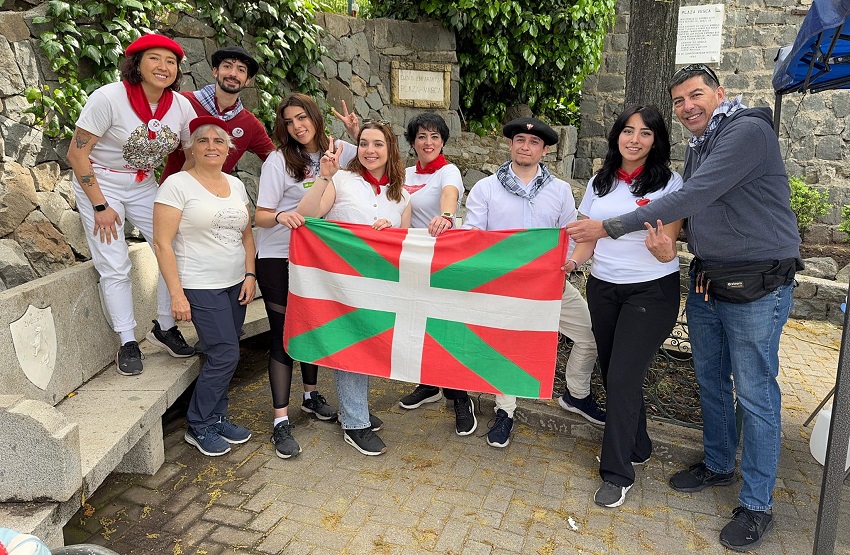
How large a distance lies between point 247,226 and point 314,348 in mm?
801

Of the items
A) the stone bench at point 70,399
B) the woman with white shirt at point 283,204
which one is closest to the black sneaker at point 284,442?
the woman with white shirt at point 283,204

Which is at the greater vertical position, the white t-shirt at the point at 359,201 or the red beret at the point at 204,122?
the red beret at the point at 204,122

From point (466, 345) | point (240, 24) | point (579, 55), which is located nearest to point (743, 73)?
point (579, 55)

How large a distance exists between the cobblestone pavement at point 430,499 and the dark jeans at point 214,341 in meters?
0.27

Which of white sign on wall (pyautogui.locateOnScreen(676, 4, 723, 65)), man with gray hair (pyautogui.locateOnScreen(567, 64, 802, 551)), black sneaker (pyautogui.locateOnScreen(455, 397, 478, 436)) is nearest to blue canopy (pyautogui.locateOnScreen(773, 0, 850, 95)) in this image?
man with gray hair (pyautogui.locateOnScreen(567, 64, 802, 551))

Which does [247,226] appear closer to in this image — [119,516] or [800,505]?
[119,516]

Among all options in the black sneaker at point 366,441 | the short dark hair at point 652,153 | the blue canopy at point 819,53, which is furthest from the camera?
the black sneaker at point 366,441

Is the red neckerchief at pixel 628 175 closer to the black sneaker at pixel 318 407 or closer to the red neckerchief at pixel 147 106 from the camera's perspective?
the black sneaker at pixel 318 407

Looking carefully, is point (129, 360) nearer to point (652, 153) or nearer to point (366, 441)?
point (366, 441)

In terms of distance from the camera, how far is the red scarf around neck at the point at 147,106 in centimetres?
356

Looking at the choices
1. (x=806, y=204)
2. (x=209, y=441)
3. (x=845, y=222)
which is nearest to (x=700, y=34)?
(x=806, y=204)

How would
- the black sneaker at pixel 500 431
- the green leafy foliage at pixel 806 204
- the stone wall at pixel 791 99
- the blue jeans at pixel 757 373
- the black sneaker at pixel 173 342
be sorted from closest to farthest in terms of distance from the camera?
the blue jeans at pixel 757 373 → the black sneaker at pixel 500 431 → the black sneaker at pixel 173 342 → the green leafy foliage at pixel 806 204 → the stone wall at pixel 791 99

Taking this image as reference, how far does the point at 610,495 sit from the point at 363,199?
206 centimetres

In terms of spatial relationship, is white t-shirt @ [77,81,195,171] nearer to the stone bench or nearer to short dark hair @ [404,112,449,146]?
the stone bench
